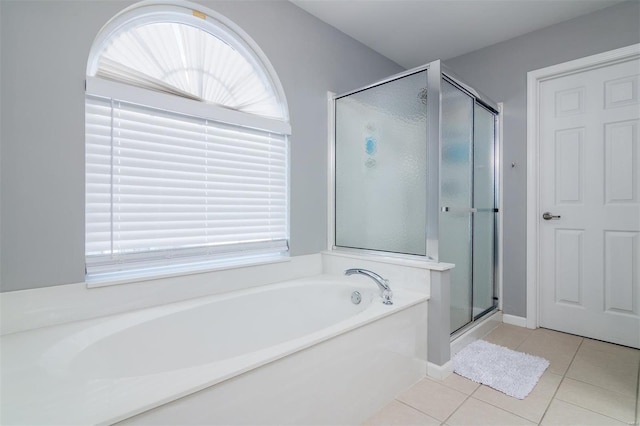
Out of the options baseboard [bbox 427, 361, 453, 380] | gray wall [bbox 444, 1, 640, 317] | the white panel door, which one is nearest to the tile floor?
baseboard [bbox 427, 361, 453, 380]

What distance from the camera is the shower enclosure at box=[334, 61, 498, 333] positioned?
2.00m

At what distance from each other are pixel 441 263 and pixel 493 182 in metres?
1.33

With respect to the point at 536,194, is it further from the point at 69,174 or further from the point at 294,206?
the point at 69,174

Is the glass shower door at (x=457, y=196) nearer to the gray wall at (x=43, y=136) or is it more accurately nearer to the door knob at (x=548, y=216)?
the door knob at (x=548, y=216)

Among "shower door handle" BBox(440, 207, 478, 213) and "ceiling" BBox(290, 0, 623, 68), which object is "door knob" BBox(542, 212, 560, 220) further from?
"ceiling" BBox(290, 0, 623, 68)

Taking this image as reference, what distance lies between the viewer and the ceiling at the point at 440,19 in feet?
7.62

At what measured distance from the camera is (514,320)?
276cm

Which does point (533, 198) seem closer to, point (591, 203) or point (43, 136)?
point (591, 203)

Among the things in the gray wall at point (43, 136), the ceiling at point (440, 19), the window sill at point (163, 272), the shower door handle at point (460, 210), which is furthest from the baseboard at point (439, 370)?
the ceiling at point (440, 19)

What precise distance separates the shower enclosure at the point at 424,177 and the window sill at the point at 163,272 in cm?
83

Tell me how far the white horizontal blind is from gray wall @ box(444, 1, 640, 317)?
2021mm

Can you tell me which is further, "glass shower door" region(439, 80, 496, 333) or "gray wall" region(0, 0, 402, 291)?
"glass shower door" region(439, 80, 496, 333)

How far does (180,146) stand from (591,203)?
9.80ft

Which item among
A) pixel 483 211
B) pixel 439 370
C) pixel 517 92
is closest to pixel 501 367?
pixel 439 370
